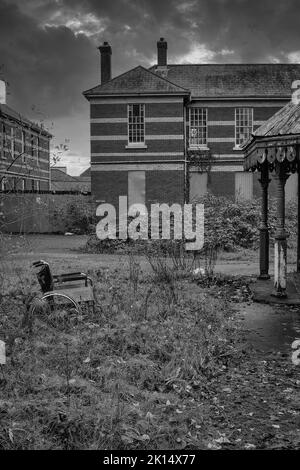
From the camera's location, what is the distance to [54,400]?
4.39 meters

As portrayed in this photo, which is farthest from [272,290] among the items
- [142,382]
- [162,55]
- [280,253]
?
[162,55]

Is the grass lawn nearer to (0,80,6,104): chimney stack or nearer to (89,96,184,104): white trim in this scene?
(0,80,6,104): chimney stack

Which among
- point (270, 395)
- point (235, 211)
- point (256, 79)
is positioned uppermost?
point (256, 79)

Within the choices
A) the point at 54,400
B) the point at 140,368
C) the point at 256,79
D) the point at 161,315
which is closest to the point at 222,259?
the point at 161,315

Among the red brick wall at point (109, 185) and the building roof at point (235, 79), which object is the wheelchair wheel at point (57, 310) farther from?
the building roof at point (235, 79)

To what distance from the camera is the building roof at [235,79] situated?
2902cm

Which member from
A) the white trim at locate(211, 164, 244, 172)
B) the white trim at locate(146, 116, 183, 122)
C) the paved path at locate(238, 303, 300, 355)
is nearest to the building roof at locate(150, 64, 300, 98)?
the white trim at locate(146, 116, 183, 122)

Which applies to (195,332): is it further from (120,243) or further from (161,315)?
(120,243)

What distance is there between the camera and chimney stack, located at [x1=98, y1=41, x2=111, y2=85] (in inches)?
1200

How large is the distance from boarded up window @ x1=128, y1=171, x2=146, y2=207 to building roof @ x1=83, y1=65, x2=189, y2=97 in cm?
470

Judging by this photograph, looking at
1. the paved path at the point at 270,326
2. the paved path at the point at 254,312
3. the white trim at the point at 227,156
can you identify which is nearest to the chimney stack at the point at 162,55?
the white trim at the point at 227,156

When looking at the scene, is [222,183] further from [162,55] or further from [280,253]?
[280,253]

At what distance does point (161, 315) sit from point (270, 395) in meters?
2.91

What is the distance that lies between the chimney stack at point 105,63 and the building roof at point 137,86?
105 inches
